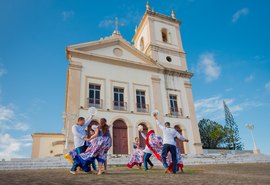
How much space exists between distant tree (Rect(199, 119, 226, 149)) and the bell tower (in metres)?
16.6

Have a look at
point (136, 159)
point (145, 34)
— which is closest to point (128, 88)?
point (145, 34)

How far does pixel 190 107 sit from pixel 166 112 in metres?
2.79

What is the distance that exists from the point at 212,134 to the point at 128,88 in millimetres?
21391

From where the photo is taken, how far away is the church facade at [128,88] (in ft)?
50.7

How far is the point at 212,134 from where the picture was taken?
3288cm

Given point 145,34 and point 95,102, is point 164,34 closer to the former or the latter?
point 145,34

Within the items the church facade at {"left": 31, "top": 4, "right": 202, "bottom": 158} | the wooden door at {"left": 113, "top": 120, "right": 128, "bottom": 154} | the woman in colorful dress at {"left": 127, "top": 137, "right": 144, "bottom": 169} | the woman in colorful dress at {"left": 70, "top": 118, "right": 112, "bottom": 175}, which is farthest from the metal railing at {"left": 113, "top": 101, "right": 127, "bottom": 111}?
the woman in colorful dress at {"left": 70, "top": 118, "right": 112, "bottom": 175}

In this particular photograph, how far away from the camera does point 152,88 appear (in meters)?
18.4

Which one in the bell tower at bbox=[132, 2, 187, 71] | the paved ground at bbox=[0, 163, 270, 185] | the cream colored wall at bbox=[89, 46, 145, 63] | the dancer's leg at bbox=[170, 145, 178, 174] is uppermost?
the bell tower at bbox=[132, 2, 187, 71]

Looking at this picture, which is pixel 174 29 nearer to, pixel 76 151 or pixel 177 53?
pixel 177 53

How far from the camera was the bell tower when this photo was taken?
21125mm

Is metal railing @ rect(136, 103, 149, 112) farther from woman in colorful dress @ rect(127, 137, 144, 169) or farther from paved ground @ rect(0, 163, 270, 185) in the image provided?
paved ground @ rect(0, 163, 270, 185)

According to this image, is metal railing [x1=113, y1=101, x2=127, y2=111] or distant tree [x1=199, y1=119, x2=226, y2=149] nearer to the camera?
metal railing [x1=113, y1=101, x2=127, y2=111]

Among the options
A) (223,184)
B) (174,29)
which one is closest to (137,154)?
(223,184)
